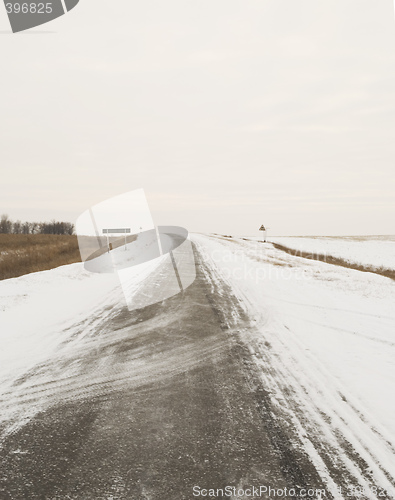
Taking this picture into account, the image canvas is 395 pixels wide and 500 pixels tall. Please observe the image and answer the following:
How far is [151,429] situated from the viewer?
3.04 m

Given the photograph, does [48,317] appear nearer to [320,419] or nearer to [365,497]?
[320,419]

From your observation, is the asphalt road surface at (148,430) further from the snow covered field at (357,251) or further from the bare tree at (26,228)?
the bare tree at (26,228)

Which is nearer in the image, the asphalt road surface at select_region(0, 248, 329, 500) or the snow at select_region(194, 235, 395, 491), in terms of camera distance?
the asphalt road surface at select_region(0, 248, 329, 500)

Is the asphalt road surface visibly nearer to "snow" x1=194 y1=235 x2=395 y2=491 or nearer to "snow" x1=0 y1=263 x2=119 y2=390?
"snow" x1=194 y1=235 x2=395 y2=491

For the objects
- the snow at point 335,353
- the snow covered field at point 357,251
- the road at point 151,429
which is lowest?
the snow covered field at point 357,251

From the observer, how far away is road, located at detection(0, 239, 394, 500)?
2414 mm

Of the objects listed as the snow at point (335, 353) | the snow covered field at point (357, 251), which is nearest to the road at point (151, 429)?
the snow at point (335, 353)

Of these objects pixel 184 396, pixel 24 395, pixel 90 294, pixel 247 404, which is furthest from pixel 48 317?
pixel 247 404

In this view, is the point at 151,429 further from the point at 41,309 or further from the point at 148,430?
the point at 41,309

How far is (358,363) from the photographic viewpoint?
4719 mm

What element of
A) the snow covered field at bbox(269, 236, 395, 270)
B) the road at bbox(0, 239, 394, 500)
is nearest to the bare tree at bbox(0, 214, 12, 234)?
the snow covered field at bbox(269, 236, 395, 270)

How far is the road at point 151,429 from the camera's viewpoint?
2414 mm

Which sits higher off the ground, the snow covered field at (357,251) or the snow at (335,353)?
the snow at (335,353)

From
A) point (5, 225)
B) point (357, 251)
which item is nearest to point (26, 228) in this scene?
point (5, 225)
